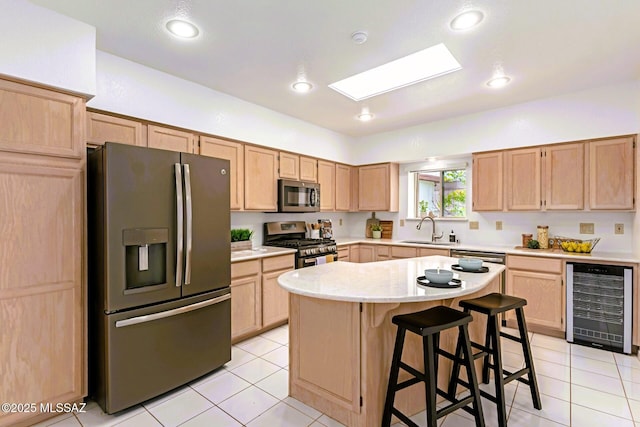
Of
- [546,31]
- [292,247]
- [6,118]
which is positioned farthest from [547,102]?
[6,118]

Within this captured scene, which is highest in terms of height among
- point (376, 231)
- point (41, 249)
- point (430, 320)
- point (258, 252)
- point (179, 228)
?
point (179, 228)

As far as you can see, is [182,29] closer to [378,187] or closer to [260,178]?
[260,178]

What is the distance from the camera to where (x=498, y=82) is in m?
3.14

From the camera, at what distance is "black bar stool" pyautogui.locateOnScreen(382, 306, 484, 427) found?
65.1 inches

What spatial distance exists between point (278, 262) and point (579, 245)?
328 cm

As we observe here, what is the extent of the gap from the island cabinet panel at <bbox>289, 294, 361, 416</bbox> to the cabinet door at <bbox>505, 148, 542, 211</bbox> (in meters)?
3.01

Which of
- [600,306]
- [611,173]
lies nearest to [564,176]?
[611,173]

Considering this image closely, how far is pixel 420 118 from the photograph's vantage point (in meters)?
4.38

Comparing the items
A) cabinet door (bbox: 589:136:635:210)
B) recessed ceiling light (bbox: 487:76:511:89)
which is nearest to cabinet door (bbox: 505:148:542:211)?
cabinet door (bbox: 589:136:635:210)

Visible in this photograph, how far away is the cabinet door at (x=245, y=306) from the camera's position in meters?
3.10

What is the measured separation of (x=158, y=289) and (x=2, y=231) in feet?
3.05

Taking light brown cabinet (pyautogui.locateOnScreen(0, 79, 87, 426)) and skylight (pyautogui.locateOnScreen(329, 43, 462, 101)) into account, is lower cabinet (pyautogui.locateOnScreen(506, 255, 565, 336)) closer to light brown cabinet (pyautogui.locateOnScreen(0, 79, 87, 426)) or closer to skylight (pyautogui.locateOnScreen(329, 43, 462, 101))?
skylight (pyautogui.locateOnScreen(329, 43, 462, 101))

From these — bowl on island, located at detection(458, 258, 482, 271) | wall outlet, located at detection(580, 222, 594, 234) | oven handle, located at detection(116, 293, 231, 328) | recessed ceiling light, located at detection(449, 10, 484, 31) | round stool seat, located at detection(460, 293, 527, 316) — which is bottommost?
oven handle, located at detection(116, 293, 231, 328)

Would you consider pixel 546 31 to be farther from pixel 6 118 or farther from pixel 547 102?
pixel 6 118
